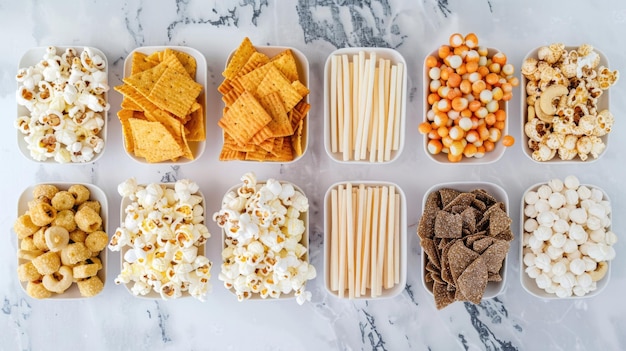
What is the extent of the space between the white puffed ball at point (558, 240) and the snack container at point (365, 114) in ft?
2.07

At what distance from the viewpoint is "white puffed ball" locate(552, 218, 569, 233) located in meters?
1.83

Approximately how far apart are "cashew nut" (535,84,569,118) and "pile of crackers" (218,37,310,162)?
0.85 meters

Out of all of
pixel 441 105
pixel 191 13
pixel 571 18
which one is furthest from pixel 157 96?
pixel 571 18

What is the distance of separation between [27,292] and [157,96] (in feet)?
2.86

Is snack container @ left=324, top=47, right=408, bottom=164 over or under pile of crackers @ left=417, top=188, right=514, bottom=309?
over

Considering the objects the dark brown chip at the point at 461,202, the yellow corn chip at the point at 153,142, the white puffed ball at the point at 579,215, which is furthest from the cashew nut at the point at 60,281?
the white puffed ball at the point at 579,215

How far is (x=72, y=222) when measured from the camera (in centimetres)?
183

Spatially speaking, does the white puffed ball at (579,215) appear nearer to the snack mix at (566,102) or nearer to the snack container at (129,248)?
the snack mix at (566,102)

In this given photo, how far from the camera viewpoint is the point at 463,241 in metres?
1.78

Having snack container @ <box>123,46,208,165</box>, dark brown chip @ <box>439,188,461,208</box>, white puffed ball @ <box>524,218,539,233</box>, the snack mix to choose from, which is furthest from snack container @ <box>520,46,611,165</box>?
snack container @ <box>123,46,208,165</box>

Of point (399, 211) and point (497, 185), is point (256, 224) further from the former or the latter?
point (497, 185)

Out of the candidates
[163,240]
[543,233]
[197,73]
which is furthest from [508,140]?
[163,240]

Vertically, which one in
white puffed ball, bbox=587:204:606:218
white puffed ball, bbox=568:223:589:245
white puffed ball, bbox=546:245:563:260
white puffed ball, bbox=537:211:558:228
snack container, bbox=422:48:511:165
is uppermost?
snack container, bbox=422:48:511:165

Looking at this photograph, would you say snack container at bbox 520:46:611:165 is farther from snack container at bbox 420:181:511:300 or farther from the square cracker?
the square cracker
